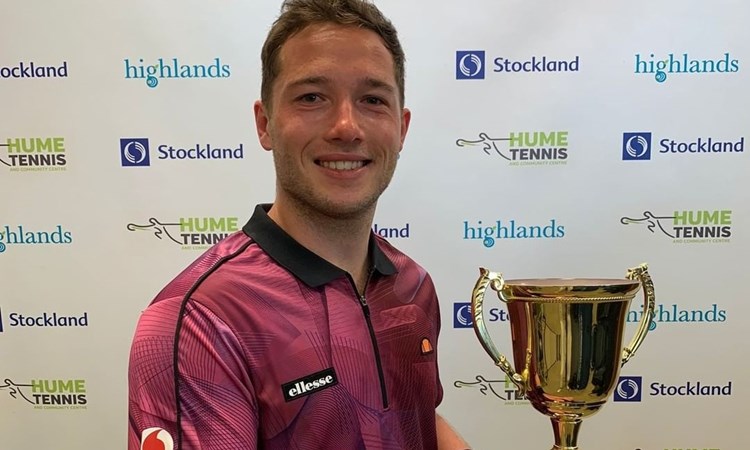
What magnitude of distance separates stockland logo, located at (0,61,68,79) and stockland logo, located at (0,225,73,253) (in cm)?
53

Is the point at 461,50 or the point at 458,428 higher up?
the point at 461,50

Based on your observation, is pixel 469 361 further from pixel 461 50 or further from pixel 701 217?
pixel 461 50

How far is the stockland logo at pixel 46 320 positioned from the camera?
204 centimetres

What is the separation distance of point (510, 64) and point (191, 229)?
128 cm

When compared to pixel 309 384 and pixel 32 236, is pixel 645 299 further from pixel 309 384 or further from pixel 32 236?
pixel 32 236

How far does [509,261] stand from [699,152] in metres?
0.77

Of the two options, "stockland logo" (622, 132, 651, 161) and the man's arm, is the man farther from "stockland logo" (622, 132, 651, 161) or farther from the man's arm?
"stockland logo" (622, 132, 651, 161)

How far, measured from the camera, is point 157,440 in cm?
83

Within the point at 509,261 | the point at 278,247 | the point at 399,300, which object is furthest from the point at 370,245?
the point at 509,261

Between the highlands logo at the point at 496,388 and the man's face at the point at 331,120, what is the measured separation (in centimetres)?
124

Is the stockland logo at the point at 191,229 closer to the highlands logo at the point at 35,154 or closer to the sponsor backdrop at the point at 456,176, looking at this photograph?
the sponsor backdrop at the point at 456,176

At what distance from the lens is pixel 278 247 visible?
40.5 inches

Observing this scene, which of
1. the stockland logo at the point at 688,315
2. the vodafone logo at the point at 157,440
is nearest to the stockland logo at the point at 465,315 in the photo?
the stockland logo at the point at 688,315

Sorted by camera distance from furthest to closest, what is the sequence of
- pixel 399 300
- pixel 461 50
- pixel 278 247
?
1. pixel 461 50
2. pixel 399 300
3. pixel 278 247
